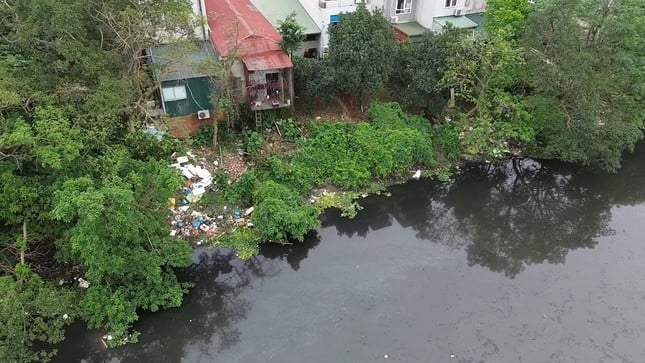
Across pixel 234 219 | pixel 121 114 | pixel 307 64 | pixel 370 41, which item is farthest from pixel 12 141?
pixel 370 41

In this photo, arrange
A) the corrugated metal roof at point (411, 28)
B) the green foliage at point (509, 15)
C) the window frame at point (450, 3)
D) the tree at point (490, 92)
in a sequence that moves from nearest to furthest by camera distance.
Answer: the tree at point (490, 92) < the green foliage at point (509, 15) < the corrugated metal roof at point (411, 28) < the window frame at point (450, 3)

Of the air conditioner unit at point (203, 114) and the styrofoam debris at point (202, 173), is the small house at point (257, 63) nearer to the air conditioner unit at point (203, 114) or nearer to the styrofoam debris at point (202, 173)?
the air conditioner unit at point (203, 114)

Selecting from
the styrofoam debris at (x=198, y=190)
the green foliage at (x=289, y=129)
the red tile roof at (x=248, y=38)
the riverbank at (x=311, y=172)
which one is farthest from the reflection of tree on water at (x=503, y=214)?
the red tile roof at (x=248, y=38)

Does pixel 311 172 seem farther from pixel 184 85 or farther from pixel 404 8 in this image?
pixel 404 8

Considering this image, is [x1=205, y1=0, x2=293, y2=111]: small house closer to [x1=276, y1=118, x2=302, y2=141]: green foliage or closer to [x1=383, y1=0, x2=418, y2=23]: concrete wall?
[x1=276, y1=118, x2=302, y2=141]: green foliage

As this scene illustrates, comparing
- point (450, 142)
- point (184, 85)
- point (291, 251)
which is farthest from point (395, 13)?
point (291, 251)

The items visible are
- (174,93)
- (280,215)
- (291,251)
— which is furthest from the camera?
(174,93)

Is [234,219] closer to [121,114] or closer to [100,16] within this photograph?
[121,114]
